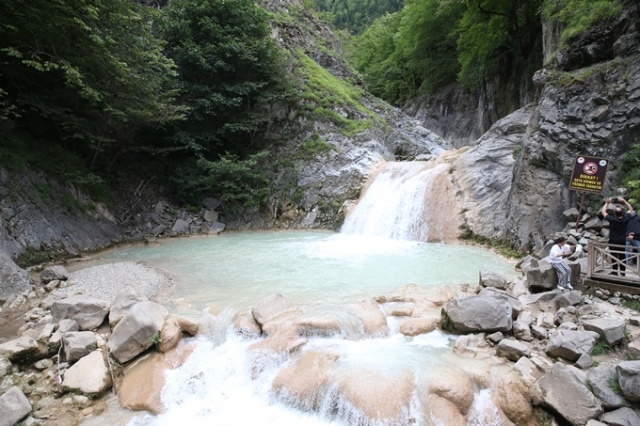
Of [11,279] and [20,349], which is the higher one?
[11,279]

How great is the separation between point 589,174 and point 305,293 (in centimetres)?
772

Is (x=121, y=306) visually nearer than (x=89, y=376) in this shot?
No

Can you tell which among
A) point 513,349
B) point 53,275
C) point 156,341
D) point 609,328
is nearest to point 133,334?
point 156,341

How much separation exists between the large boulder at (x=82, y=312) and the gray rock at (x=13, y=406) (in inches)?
65.9

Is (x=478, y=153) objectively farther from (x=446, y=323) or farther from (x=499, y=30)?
(x=446, y=323)

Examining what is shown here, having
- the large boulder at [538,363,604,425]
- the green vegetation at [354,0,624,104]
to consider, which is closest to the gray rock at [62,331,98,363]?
the large boulder at [538,363,604,425]

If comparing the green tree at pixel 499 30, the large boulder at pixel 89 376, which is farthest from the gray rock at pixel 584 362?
the green tree at pixel 499 30

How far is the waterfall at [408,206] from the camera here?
1539 centimetres

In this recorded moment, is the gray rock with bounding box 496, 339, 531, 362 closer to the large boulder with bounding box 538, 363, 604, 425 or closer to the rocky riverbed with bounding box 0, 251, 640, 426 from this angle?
the rocky riverbed with bounding box 0, 251, 640, 426

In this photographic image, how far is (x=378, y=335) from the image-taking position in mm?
6617

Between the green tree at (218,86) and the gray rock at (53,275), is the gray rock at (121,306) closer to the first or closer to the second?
the gray rock at (53,275)

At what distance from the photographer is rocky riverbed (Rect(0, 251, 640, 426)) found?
15.5 ft

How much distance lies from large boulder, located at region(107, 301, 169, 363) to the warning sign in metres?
10.3

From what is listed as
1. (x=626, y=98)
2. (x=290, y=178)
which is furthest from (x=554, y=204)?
(x=290, y=178)
